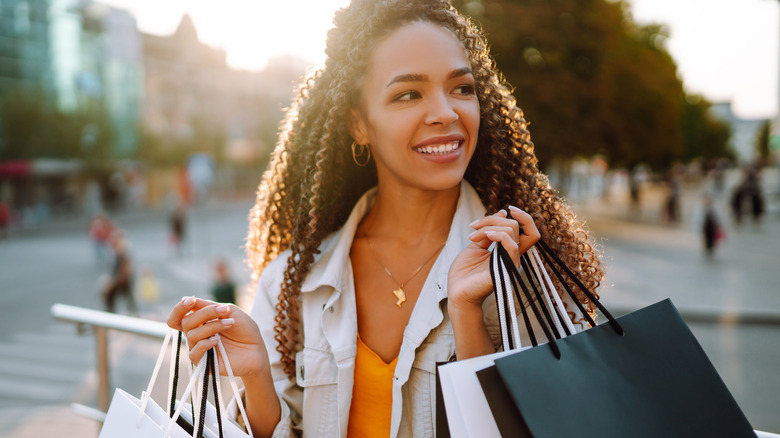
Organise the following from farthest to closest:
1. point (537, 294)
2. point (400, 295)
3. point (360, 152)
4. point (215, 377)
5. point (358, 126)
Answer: point (360, 152), point (358, 126), point (400, 295), point (215, 377), point (537, 294)

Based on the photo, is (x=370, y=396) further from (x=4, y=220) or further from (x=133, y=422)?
(x=4, y=220)

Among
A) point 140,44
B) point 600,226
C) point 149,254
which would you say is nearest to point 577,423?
point 149,254

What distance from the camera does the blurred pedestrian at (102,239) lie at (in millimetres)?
18141

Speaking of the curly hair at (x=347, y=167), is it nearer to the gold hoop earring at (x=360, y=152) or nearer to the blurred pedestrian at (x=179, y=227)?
the gold hoop earring at (x=360, y=152)

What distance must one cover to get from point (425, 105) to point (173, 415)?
3.55 ft

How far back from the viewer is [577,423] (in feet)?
3.68

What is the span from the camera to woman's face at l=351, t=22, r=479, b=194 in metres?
1.81

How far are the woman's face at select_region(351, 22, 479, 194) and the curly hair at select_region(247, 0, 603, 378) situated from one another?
8 centimetres

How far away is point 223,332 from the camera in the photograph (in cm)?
169

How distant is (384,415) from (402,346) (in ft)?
0.79

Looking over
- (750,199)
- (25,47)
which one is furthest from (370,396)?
(25,47)

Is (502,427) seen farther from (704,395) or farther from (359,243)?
(359,243)

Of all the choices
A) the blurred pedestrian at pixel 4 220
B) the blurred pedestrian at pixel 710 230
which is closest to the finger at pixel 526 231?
the blurred pedestrian at pixel 710 230

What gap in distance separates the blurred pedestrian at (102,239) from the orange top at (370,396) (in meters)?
18.0
